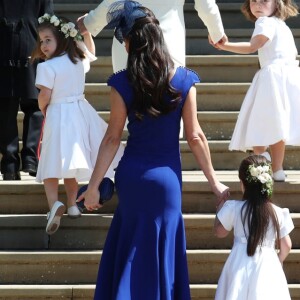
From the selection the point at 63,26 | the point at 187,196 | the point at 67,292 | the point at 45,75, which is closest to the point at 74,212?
the point at 67,292

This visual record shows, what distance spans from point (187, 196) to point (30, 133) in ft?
4.37

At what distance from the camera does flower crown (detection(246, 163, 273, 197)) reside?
6.40 m

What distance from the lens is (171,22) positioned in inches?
297

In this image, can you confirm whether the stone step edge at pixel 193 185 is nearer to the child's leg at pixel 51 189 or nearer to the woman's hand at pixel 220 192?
the child's leg at pixel 51 189

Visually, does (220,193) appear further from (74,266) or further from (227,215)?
(74,266)

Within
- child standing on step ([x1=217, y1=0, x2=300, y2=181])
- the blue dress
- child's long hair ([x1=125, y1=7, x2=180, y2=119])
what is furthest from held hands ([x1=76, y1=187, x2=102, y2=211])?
child standing on step ([x1=217, y1=0, x2=300, y2=181])

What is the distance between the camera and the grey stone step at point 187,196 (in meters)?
7.67

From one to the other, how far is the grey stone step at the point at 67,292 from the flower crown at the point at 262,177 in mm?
1000

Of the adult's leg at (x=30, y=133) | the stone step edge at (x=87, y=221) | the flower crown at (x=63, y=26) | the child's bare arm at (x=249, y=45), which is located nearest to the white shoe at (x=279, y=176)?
the stone step edge at (x=87, y=221)

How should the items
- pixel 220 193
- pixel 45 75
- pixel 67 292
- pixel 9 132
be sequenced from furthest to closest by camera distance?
pixel 9 132 < pixel 45 75 < pixel 67 292 < pixel 220 193

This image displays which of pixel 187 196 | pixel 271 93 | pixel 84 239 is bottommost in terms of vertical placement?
pixel 84 239

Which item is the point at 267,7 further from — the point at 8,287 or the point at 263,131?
the point at 8,287

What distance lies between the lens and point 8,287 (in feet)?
23.9

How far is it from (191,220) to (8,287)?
1.21 meters
